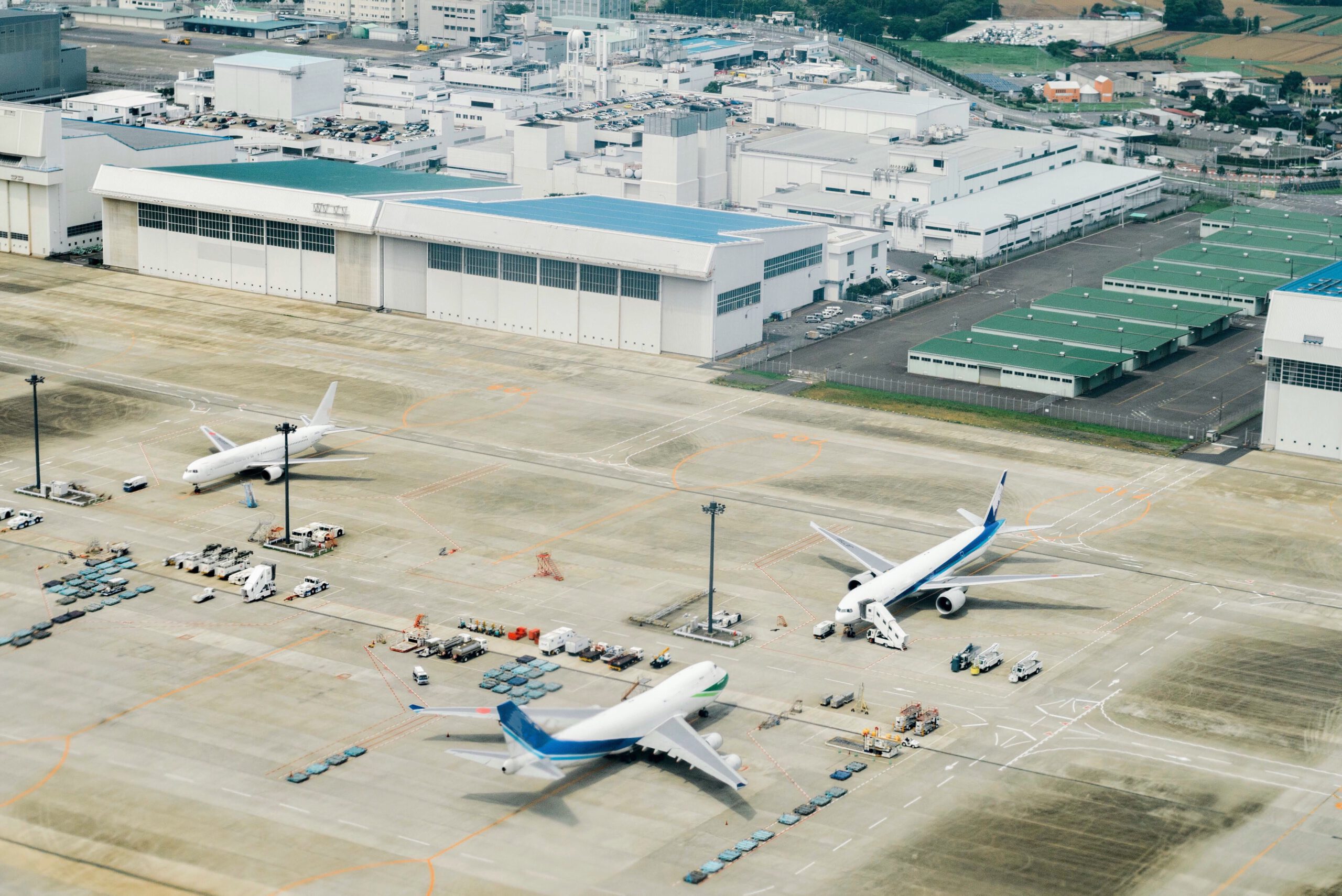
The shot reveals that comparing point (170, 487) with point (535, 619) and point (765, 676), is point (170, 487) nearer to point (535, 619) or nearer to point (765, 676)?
point (535, 619)

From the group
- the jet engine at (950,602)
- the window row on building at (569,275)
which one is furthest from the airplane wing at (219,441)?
the jet engine at (950,602)

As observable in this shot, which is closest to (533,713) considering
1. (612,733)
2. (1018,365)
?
(612,733)

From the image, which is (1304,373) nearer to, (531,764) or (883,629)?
(883,629)

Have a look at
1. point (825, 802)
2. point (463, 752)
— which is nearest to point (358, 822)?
point (463, 752)

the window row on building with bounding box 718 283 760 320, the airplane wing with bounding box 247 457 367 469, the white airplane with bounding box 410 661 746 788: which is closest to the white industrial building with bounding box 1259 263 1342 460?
the window row on building with bounding box 718 283 760 320

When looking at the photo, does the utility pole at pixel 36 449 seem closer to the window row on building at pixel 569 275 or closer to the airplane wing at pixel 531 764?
the airplane wing at pixel 531 764
